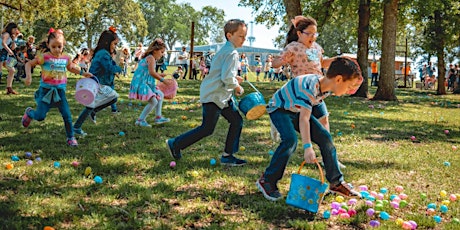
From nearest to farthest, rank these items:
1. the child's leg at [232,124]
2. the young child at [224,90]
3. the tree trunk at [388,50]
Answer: the young child at [224,90]
the child's leg at [232,124]
the tree trunk at [388,50]

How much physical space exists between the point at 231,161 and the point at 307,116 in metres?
1.84

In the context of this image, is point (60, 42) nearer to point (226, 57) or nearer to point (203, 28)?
point (226, 57)

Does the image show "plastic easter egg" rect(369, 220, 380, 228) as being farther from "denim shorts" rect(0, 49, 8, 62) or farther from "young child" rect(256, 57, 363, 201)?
"denim shorts" rect(0, 49, 8, 62)

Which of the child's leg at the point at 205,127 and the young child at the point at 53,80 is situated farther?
the young child at the point at 53,80

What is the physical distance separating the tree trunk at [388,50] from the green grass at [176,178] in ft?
26.6

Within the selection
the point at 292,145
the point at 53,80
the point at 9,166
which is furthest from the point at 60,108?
the point at 292,145

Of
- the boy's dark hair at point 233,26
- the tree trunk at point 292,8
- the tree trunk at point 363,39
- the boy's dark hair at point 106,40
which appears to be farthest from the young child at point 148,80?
the tree trunk at point 363,39

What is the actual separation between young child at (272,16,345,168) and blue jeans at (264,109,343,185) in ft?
4.86

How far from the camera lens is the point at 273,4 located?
2155 cm

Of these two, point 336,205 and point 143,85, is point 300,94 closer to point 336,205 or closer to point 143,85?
point 336,205

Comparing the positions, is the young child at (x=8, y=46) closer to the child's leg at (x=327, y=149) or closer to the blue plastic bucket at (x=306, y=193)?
the child's leg at (x=327, y=149)

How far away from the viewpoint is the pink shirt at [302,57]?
571 centimetres

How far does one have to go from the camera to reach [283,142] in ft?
13.5

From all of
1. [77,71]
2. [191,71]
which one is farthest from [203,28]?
[77,71]
